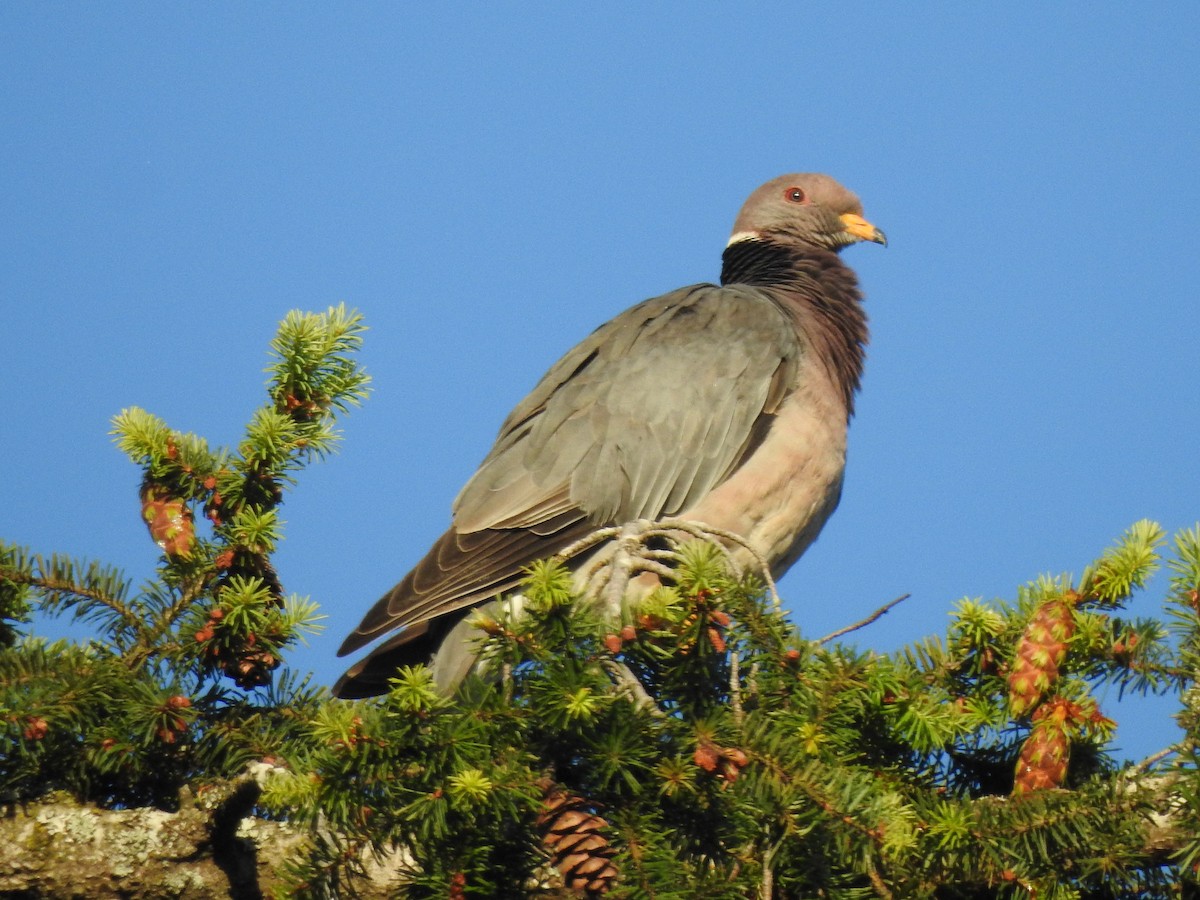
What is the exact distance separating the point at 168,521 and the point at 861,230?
13.3 feet

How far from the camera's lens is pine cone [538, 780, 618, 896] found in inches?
110

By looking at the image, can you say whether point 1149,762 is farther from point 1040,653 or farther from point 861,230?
point 861,230

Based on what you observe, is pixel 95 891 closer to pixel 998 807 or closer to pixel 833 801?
pixel 833 801

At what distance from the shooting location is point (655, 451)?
16.9ft

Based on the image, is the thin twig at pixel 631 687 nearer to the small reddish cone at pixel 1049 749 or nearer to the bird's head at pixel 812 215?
the small reddish cone at pixel 1049 749

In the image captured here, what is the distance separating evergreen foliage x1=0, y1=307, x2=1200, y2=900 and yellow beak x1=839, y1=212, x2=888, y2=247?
357 cm

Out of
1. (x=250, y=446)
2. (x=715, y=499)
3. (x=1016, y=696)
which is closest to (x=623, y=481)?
(x=715, y=499)

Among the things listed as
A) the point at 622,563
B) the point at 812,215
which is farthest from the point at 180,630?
the point at 812,215

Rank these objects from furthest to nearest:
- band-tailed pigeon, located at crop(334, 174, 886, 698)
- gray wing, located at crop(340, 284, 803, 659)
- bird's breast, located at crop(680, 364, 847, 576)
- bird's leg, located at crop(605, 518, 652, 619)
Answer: bird's breast, located at crop(680, 364, 847, 576)
gray wing, located at crop(340, 284, 803, 659)
band-tailed pigeon, located at crop(334, 174, 886, 698)
bird's leg, located at crop(605, 518, 652, 619)

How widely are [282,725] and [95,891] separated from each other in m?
0.60

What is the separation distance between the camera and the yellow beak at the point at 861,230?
21.7 feet

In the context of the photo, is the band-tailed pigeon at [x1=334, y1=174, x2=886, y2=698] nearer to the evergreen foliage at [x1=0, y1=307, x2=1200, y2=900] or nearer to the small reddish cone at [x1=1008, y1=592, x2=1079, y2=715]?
the evergreen foliage at [x1=0, y1=307, x2=1200, y2=900]

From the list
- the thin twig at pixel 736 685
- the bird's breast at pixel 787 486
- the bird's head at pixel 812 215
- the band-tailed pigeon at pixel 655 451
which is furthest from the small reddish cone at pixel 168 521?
the bird's head at pixel 812 215

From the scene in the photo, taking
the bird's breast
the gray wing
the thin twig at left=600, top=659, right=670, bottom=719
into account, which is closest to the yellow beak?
the gray wing
